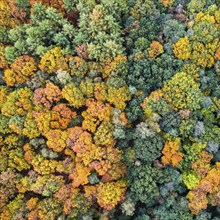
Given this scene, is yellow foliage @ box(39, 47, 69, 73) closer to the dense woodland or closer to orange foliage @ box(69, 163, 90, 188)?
the dense woodland

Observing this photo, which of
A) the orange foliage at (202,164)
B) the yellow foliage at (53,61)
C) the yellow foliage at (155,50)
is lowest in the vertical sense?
the orange foliage at (202,164)

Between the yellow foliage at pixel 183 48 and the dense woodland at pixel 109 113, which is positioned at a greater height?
the yellow foliage at pixel 183 48

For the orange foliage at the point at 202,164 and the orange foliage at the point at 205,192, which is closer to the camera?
the orange foliage at the point at 205,192

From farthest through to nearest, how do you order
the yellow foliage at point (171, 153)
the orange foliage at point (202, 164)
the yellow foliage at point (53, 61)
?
the yellow foliage at point (53, 61) < the yellow foliage at point (171, 153) < the orange foliage at point (202, 164)

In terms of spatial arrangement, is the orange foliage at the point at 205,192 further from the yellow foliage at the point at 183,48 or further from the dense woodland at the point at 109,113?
the yellow foliage at the point at 183,48

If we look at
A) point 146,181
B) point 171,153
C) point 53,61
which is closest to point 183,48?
point 171,153

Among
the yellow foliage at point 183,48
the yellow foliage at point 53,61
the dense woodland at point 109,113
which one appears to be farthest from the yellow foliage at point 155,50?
the yellow foliage at point 53,61

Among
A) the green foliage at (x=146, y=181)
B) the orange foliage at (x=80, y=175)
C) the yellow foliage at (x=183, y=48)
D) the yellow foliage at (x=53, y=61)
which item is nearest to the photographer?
the green foliage at (x=146, y=181)

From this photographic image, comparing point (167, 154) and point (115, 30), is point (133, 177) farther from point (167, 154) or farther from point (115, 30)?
point (115, 30)
